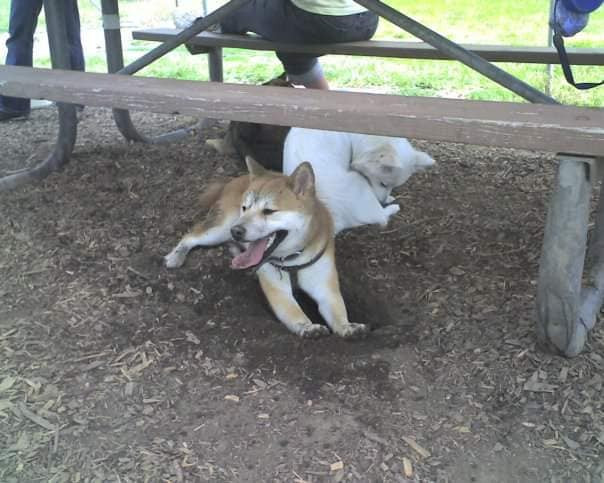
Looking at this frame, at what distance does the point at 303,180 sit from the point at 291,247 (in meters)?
0.32

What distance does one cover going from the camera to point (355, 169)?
4.15 metres

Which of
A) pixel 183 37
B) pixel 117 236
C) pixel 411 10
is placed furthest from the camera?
pixel 411 10

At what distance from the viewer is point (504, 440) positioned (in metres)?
2.38

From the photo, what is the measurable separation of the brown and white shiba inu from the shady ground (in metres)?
0.13

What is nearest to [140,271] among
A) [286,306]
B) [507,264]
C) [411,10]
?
[286,306]

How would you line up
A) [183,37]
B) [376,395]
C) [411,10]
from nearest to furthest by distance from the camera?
[376,395] < [183,37] < [411,10]

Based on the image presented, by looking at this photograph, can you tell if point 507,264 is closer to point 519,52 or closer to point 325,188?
point 325,188

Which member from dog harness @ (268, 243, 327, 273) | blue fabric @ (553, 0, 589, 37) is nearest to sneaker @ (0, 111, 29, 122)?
dog harness @ (268, 243, 327, 273)

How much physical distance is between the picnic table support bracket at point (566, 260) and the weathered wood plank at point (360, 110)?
0.12 meters

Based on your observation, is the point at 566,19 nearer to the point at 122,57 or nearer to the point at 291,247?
the point at 291,247

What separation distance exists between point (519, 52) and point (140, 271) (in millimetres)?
2917

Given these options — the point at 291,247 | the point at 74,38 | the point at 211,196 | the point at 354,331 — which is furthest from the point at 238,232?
the point at 74,38

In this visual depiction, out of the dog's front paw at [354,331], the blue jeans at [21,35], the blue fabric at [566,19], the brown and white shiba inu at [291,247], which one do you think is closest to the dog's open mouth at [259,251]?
the brown and white shiba inu at [291,247]

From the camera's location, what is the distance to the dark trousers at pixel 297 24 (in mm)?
4793
